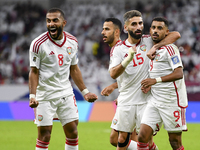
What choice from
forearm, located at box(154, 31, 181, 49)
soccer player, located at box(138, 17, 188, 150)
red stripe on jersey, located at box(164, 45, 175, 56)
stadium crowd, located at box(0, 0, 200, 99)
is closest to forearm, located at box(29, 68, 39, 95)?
soccer player, located at box(138, 17, 188, 150)

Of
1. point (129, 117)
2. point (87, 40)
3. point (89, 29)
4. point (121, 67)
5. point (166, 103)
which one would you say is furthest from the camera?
point (89, 29)

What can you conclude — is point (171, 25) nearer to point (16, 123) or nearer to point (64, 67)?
point (16, 123)

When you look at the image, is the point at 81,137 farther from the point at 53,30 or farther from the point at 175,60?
the point at 175,60

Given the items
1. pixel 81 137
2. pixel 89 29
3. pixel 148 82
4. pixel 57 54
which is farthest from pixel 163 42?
pixel 89 29

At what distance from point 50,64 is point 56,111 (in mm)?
715

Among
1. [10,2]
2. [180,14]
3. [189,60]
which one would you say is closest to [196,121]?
[189,60]

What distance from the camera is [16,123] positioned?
38.4 ft

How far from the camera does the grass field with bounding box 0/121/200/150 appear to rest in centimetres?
759

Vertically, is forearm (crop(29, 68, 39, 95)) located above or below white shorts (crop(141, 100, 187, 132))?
above

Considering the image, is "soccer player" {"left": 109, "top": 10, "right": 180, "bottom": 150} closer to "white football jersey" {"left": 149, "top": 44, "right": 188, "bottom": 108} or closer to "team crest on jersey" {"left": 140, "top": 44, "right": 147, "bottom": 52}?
"team crest on jersey" {"left": 140, "top": 44, "right": 147, "bottom": 52}

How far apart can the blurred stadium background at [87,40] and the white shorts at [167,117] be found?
22.7 ft

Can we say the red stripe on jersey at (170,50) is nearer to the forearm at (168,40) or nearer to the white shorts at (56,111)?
the forearm at (168,40)

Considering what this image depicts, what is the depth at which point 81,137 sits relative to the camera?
29.7 ft

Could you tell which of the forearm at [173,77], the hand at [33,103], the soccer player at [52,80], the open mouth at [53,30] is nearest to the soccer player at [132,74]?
the forearm at [173,77]
